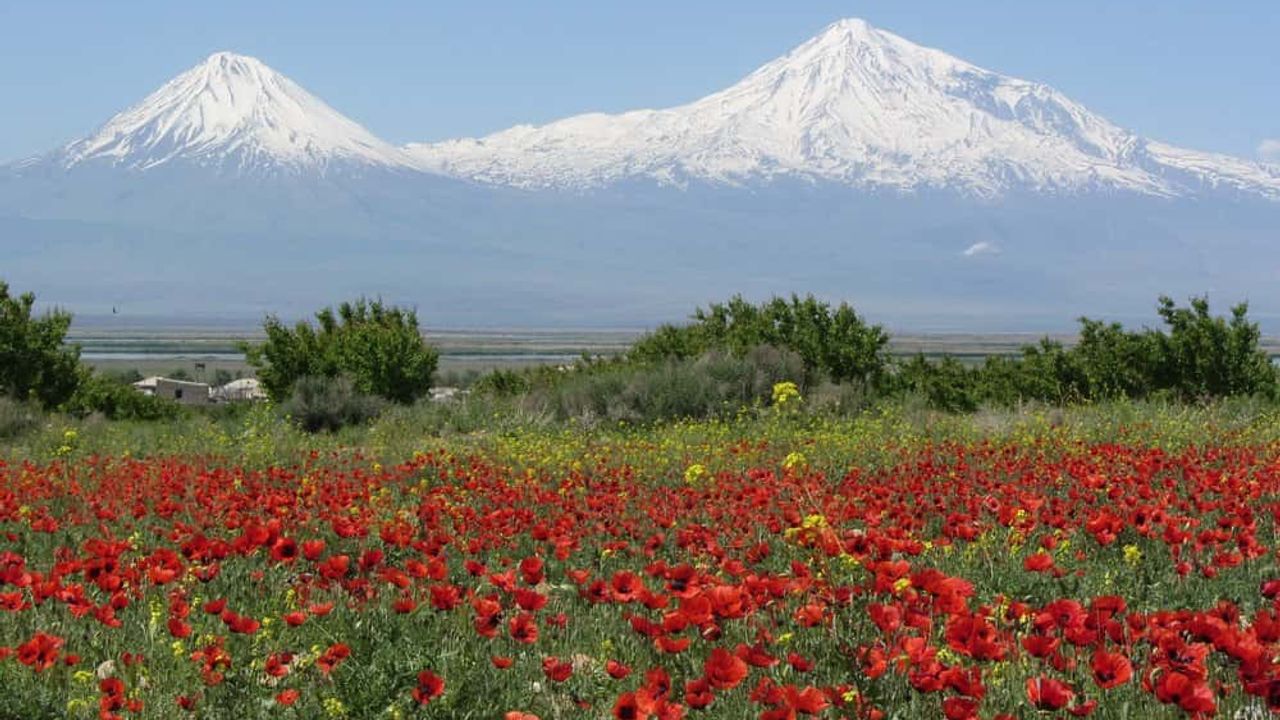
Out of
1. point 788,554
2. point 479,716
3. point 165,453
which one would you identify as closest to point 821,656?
point 479,716

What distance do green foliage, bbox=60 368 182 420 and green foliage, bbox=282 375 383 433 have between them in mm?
7702

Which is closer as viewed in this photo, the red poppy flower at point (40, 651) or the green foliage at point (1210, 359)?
the red poppy flower at point (40, 651)

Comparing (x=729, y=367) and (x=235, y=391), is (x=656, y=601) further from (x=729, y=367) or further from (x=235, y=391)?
(x=235, y=391)

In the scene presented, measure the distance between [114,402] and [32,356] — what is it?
7.96 metres

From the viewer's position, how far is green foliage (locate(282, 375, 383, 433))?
2158 centimetres

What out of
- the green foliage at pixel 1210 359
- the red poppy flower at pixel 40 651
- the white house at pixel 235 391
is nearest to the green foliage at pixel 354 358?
the green foliage at pixel 1210 359

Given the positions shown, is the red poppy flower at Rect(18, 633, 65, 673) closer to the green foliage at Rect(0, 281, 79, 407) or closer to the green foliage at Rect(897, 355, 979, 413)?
the green foliage at Rect(897, 355, 979, 413)

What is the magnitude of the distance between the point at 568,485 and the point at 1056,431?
658cm

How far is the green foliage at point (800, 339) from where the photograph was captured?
24.6m

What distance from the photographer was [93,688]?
4.73m

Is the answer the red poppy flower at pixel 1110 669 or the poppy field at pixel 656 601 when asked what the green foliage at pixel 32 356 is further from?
the red poppy flower at pixel 1110 669

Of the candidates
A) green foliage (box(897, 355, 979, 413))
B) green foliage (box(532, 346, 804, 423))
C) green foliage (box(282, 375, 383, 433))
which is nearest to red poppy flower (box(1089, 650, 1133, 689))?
green foliage (box(532, 346, 804, 423))

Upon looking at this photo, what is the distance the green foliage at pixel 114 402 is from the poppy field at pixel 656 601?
21256mm

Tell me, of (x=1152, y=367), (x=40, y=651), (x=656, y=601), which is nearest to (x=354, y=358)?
(x=1152, y=367)
